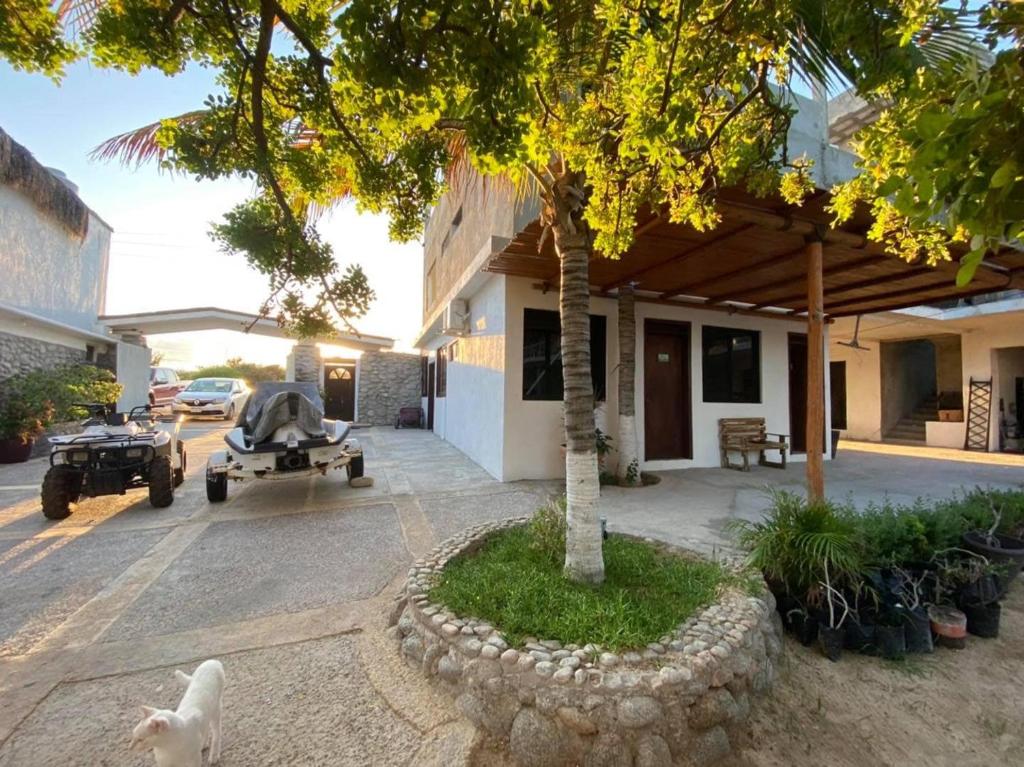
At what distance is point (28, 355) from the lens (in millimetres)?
8438

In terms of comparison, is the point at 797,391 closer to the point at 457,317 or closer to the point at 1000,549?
the point at 1000,549

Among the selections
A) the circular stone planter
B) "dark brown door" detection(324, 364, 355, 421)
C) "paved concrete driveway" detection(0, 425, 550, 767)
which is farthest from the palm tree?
"dark brown door" detection(324, 364, 355, 421)

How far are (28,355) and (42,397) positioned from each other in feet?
5.61

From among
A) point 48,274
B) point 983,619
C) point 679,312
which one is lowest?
point 983,619

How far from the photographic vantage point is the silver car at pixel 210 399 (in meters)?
14.4

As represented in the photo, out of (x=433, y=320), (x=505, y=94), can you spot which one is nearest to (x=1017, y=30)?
(x=505, y=94)

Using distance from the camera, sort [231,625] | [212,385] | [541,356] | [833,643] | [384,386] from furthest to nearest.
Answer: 1. [212,385]
2. [384,386]
3. [541,356]
4. [231,625]
5. [833,643]

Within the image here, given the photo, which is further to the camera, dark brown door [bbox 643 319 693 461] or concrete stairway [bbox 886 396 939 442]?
concrete stairway [bbox 886 396 939 442]

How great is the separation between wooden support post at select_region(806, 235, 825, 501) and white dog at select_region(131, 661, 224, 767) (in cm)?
446

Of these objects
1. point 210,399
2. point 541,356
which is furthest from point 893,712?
point 210,399

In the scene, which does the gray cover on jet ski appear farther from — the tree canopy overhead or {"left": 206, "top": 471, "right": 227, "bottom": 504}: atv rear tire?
the tree canopy overhead

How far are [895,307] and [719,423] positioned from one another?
377cm

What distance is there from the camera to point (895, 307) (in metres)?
7.50

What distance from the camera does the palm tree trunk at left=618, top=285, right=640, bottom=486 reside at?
19.9 ft
